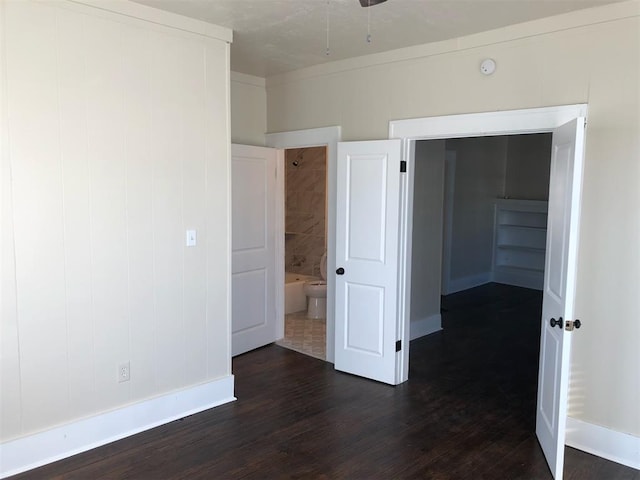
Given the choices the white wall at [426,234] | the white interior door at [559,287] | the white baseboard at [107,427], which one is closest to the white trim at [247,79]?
the white wall at [426,234]

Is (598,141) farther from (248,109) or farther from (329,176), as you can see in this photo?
(248,109)

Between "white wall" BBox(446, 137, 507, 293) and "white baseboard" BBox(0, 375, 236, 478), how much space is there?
5087mm

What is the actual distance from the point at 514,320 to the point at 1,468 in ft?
17.7

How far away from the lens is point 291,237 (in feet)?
24.5

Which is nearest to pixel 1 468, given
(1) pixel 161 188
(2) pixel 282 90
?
(1) pixel 161 188

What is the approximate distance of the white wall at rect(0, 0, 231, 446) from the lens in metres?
2.74

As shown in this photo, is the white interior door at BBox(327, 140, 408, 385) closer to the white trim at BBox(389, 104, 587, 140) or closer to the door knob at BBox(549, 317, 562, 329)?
the white trim at BBox(389, 104, 587, 140)

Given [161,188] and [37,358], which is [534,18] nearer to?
[161,188]

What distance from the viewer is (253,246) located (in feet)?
16.0

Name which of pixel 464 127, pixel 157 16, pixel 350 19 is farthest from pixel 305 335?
pixel 157 16

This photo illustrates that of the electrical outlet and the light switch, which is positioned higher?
the light switch

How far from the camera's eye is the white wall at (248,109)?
4.74 metres

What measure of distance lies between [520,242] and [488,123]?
232 inches

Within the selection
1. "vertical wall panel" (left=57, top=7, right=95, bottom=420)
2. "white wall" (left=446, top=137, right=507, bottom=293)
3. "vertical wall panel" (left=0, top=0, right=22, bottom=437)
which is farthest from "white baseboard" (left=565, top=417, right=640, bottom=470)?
"white wall" (left=446, top=137, right=507, bottom=293)
